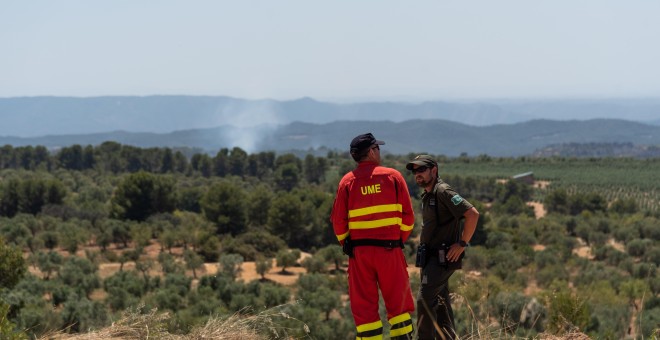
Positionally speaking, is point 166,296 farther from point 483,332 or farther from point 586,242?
point 586,242

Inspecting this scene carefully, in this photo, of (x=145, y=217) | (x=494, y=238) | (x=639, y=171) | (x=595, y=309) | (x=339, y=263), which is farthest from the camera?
(x=639, y=171)

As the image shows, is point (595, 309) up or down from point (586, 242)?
up

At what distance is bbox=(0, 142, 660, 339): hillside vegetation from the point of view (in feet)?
23.7

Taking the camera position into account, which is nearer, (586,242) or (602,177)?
(586,242)

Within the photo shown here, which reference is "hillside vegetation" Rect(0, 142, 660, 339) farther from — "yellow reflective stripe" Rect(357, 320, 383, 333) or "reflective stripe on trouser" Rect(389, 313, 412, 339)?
"yellow reflective stripe" Rect(357, 320, 383, 333)

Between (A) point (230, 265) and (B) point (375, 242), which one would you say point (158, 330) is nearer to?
(B) point (375, 242)

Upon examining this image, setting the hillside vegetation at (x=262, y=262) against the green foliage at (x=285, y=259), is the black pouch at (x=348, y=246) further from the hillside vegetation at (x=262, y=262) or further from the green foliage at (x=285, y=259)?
the green foliage at (x=285, y=259)

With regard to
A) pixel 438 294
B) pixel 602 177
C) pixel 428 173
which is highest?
pixel 428 173

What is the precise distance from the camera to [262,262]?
31391 millimetres

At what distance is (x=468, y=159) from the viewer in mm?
114812

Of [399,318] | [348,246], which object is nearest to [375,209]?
[348,246]

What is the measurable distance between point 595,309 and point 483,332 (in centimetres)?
1859

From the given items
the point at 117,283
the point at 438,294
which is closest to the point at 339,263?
the point at 117,283

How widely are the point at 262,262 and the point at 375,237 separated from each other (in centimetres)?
2685
